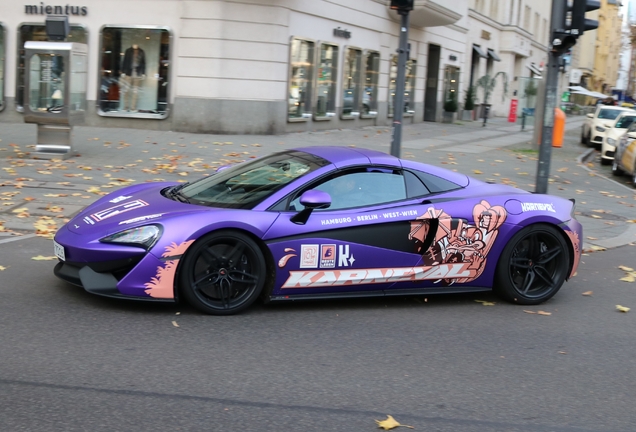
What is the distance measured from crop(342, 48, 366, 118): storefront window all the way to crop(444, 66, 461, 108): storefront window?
10.4 meters

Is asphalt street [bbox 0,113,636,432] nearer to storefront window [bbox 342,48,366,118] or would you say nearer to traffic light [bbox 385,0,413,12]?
traffic light [bbox 385,0,413,12]

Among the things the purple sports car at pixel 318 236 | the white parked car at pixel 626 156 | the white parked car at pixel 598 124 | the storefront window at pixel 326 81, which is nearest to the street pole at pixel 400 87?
the purple sports car at pixel 318 236

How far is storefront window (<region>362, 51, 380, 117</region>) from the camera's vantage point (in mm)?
27828

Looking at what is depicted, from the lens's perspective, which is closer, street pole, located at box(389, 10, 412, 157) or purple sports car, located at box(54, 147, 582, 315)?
purple sports car, located at box(54, 147, 582, 315)

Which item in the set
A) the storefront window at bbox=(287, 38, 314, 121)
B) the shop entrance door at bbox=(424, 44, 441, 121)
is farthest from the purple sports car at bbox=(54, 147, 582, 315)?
the shop entrance door at bbox=(424, 44, 441, 121)

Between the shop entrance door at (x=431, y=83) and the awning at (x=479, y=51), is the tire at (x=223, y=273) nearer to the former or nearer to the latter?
the shop entrance door at (x=431, y=83)

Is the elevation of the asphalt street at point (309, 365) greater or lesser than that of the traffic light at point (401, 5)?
lesser

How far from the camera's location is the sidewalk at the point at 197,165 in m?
10.3

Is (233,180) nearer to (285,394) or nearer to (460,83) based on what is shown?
(285,394)

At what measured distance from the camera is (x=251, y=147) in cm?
1808

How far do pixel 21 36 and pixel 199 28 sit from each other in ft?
15.3

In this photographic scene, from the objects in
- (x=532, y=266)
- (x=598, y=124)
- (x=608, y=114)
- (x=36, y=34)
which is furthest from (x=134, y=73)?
(x=532, y=266)

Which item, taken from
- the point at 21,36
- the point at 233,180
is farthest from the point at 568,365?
the point at 21,36

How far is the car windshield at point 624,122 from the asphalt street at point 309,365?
60.6ft
